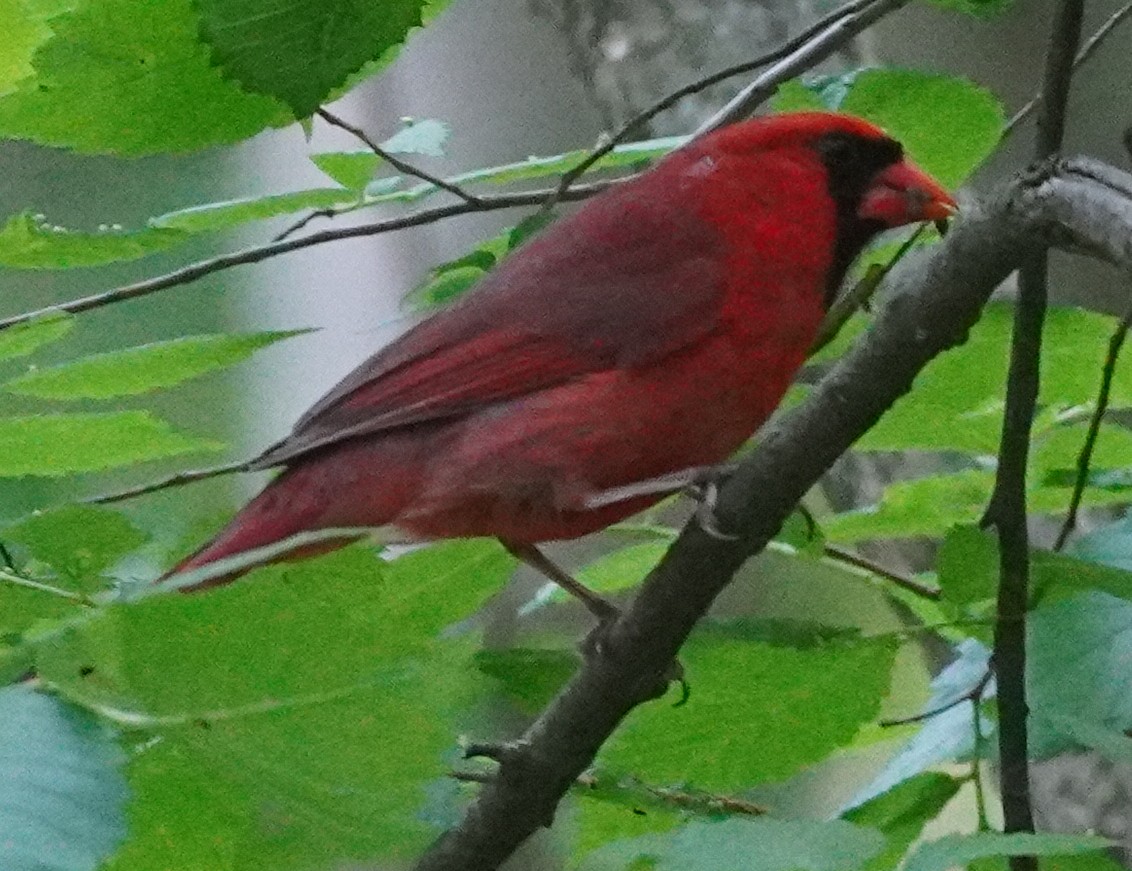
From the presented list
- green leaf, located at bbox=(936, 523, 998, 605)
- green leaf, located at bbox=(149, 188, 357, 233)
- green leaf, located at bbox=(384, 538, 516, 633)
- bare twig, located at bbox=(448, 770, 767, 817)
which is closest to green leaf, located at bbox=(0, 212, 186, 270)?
green leaf, located at bbox=(149, 188, 357, 233)

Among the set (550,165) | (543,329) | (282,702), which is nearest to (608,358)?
(543,329)

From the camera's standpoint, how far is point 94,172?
78.8 inches

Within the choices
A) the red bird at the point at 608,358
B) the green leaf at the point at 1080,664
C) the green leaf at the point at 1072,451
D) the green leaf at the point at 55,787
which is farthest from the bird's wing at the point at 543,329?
the green leaf at the point at 55,787

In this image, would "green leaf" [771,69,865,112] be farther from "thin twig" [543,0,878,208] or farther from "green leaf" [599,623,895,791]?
"green leaf" [599,623,895,791]

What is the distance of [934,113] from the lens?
0.89 m

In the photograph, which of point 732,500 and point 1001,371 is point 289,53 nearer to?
point 732,500

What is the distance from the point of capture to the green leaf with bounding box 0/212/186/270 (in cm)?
84

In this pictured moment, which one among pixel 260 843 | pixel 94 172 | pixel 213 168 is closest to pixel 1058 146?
pixel 260 843

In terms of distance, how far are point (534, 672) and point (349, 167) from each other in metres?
0.32

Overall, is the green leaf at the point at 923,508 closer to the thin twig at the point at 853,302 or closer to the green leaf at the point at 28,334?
the thin twig at the point at 853,302

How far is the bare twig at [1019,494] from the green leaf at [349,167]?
1.24 ft

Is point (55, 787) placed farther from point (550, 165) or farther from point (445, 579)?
point (550, 165)

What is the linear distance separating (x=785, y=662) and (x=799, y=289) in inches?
13.1

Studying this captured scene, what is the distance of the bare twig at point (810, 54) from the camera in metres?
0.92
